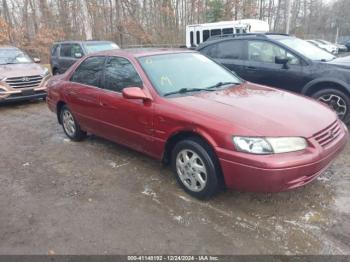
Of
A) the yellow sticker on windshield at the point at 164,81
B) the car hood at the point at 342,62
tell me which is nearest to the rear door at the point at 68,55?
the yellow sticker on windshield at the point at 164,81

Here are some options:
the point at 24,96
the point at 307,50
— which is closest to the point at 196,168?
the point at 307,50

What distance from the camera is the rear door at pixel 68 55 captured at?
11.6m

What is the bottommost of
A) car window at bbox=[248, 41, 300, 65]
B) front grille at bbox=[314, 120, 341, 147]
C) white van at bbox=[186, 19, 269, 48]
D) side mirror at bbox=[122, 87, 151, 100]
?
front grille at bbox=[314, 120, 341, 147]

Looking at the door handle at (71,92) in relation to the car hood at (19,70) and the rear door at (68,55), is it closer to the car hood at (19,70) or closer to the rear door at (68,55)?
the car hood at (19,70)

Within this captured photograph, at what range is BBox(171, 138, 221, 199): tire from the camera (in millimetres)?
3393

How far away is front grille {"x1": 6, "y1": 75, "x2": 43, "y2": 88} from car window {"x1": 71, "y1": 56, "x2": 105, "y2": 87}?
13.1 ft

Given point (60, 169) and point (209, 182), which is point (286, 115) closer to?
point (209, 182)

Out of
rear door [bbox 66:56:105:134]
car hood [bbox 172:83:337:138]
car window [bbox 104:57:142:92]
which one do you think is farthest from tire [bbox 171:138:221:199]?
rear door [bbox 66:56:105:134]

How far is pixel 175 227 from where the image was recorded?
3203 mm

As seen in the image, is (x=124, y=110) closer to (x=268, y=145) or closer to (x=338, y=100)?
(x=268, y=145)

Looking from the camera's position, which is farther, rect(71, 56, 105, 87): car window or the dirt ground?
rect(71, 56, 105, 87): car window

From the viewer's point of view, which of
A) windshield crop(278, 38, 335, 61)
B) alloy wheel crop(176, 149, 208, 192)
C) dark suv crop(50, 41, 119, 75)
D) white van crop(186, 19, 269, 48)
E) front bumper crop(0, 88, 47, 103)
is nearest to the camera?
alloy wheel crop(176, 149, 208, 192)

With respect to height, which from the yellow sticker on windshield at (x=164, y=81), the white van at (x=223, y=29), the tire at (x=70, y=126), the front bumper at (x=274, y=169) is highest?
the white van at (x=223, y=29)

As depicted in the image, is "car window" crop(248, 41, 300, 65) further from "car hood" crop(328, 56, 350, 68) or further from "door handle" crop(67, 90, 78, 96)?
"door handle" crop(67, 90, 78, 96)
